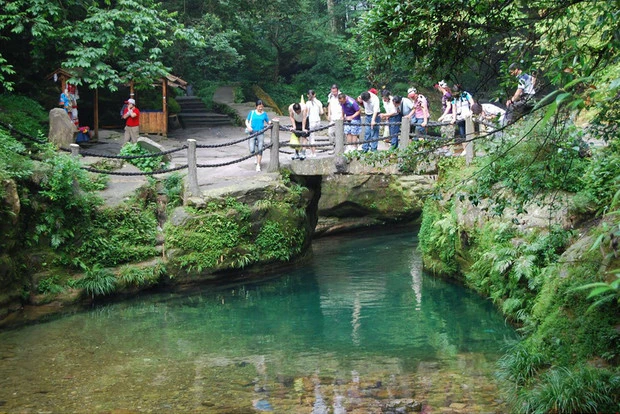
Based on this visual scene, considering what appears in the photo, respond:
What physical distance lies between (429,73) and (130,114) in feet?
37.1

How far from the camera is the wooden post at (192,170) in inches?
614

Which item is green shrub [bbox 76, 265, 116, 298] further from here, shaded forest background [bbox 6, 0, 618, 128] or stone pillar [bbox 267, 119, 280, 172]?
stone pillar [bbox 267, 119, 280, 172]

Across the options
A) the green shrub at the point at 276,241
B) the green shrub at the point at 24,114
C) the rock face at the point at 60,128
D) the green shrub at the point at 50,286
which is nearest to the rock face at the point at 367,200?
the green shrub at the point at 276,241

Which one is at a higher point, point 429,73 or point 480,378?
point 429,73

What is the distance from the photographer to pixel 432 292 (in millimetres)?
15297

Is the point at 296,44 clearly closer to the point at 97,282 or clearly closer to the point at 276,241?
the point at 276,241

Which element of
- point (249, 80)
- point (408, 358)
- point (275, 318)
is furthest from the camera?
point (249, 80)

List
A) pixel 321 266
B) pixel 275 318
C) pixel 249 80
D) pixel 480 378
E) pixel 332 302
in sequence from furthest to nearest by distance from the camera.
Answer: pixel 249 80, pixel 321 266, pixel 332 302, pixel 275 318, pixel 480 378

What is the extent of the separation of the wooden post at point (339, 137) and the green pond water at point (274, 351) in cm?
288

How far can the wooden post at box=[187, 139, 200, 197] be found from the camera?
15594 mm

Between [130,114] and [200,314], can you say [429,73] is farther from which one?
[130,114]

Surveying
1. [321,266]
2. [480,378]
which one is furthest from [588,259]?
[321,266]

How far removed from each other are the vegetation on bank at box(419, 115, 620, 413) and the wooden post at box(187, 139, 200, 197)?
5.21 m

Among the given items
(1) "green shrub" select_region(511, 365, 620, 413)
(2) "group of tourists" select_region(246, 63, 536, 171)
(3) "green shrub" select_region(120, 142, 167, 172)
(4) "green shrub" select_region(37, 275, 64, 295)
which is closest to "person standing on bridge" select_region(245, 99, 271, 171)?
(2) "group of tourists" select_region(246, 63, 536, 171)
